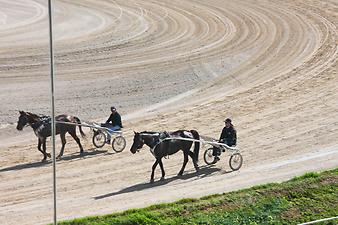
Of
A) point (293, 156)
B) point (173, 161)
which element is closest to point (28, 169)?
point (173, 161)

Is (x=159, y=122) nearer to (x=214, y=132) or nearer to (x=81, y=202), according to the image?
(x=214, y=132)

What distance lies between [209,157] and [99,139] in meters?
3.33

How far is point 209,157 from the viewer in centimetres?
2362

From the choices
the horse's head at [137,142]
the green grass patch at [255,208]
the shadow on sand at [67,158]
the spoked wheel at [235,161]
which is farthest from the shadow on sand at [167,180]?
the shadow on sand at [67,158]

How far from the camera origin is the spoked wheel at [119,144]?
80.6 ft

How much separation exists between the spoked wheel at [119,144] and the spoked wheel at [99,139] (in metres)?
0.50

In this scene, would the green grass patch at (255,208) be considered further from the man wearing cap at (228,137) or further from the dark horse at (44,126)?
the dark horse at (44,126)

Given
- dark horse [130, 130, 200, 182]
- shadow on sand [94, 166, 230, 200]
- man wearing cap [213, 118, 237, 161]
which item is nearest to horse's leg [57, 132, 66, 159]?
dark horse [130, 130, 200, 182]

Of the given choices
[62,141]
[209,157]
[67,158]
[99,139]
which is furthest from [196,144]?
[62,141]

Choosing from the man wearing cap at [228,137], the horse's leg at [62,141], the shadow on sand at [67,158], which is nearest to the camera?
the man wearing cap at [228,137]

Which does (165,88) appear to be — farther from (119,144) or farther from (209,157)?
(209,157)

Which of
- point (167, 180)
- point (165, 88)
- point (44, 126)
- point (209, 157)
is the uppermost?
point (165, 88)

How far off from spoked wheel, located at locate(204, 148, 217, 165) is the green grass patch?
2378 mm

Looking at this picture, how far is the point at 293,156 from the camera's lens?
24219 mm
